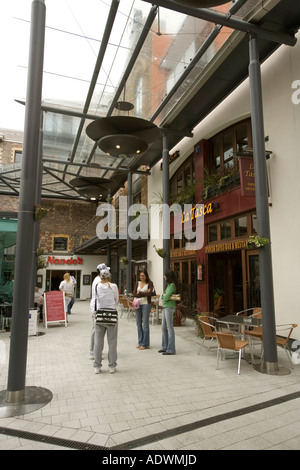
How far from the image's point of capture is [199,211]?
33.9 feet

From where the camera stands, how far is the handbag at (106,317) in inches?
186

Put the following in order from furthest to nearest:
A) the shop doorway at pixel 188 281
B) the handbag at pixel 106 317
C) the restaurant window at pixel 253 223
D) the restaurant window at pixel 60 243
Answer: the restaurant window at pixel 60 243
the shop doorway at pixel 188 281
the restaurant window at pixel 253 223
the handbag at pixel 106 317

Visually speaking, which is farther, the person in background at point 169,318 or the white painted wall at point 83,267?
the white painted wall at point 83,267

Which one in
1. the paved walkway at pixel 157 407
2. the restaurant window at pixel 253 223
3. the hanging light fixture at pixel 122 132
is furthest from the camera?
the restaurant window at pixel 253 223

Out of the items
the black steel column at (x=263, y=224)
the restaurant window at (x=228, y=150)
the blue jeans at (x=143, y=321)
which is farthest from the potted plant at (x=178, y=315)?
the restaurant window at (x=228, y=150)

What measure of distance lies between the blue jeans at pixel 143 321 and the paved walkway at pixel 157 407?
550 millimetres

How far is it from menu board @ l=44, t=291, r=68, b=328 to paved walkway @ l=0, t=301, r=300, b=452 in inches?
123

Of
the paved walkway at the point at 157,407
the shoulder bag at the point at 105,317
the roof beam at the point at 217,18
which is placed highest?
the roof beam at the point at 217,18

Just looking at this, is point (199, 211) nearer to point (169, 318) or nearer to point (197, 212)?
point (197, 212)

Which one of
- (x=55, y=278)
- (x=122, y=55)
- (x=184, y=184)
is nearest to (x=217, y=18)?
(x=122, y=55)

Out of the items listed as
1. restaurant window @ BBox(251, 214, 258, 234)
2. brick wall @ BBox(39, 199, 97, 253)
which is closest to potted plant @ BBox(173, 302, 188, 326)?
restaurant window @ BBox(251, 214, 258, 234)

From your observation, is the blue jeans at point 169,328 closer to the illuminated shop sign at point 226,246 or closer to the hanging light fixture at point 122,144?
the illuminated shop sign at point 226,246
